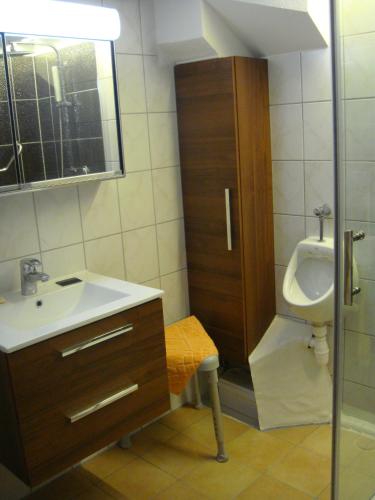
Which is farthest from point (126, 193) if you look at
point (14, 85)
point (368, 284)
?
point (368, 284)

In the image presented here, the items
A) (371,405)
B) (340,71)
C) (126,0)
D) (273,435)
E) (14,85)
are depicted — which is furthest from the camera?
(273,435)

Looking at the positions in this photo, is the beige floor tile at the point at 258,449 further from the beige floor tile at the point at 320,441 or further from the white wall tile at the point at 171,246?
the white wall tile at the point at 171,246

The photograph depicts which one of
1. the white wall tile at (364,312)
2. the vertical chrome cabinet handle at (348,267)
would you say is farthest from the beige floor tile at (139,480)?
the vertical chrome cabinet handle at (348,267)

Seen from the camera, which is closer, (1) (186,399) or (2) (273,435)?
(2) (273,435)

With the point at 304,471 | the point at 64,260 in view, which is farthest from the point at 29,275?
the point at 304,471

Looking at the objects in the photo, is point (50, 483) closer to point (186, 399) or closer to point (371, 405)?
point (186, 399)

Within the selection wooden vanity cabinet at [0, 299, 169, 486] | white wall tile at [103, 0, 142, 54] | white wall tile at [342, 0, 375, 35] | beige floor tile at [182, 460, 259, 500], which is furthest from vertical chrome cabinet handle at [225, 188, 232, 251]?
white wall tile at [342, 0, 375, 35]

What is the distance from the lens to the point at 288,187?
2734 millimetres

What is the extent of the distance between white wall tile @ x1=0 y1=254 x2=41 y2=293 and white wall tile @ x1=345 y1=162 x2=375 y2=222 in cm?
128

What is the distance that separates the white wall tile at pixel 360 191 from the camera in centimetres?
162

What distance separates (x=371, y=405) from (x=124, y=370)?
850 millimetres

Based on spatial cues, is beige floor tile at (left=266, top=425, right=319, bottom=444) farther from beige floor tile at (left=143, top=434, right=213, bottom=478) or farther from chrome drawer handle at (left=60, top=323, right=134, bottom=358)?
chrome drawer handle at (left=60, top=323, right=134, bottom=358)

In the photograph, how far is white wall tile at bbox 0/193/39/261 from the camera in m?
2.17

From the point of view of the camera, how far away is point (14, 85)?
2.02 metres
